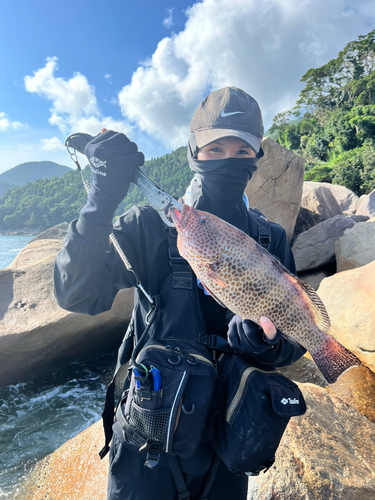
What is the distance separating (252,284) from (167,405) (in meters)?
0.94

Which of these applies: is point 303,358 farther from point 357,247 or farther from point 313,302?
point 313,302

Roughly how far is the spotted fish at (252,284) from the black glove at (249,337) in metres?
0.06

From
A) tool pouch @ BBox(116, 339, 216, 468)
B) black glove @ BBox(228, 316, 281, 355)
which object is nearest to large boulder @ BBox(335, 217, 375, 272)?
black glove @ BBox(228, 316, 281, 355)

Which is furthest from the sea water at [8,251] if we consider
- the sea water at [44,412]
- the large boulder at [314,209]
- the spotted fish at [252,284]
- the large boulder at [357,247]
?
the spotted fish at [252,284]

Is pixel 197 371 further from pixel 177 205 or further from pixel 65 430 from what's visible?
pixel 65 430

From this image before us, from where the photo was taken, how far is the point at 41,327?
20.9 feet

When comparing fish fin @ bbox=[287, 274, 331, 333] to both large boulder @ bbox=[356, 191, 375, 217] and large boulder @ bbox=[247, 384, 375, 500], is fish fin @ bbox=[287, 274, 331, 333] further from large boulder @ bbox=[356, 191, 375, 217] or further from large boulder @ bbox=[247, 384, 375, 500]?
large boulder @ bbox=[356, 191, 375, 217]

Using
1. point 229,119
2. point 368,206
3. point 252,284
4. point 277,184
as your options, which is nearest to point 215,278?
point 252,284

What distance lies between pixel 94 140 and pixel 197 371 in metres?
1.96

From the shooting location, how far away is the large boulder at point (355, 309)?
5059 mm

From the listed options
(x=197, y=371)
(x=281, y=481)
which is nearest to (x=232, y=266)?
(x=197, y=371)

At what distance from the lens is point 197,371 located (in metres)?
1.87

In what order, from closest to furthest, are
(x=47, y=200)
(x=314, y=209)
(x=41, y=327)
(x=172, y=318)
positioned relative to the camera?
(x=172, y=318) → (x=41, y=327) → (x=314, y=209) → (x=47, y=200)

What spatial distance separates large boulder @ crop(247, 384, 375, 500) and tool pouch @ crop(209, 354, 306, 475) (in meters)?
1.15
